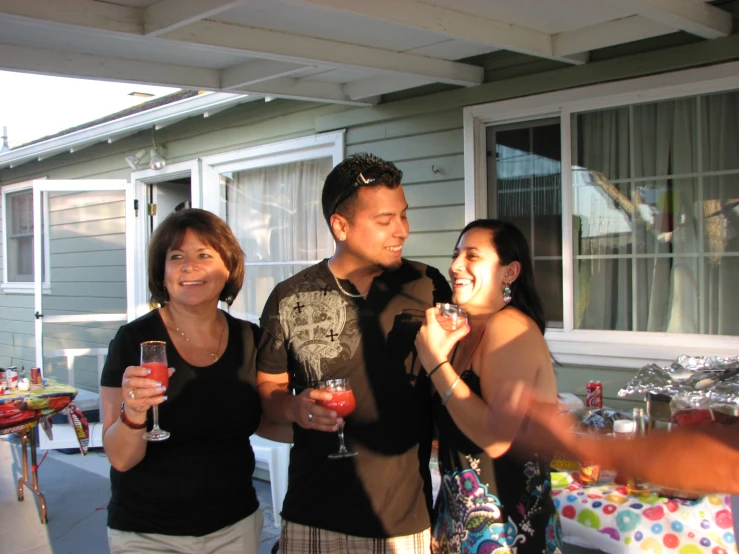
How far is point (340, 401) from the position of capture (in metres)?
1.93

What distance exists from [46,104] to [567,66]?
102 ft

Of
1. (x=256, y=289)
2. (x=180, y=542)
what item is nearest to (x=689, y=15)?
(x=180, y=542)

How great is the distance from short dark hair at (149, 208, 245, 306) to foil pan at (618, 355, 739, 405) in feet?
6.08

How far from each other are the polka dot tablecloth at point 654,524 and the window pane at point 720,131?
1.92 m

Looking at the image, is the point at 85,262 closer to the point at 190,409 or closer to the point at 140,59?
the point at 140,59

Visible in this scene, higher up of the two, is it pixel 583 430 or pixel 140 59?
pixel 140 59

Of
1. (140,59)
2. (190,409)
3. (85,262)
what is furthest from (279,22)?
(85,262)

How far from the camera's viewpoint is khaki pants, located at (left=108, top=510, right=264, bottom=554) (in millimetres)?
2002

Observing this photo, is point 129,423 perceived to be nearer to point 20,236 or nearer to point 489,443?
point 489,443

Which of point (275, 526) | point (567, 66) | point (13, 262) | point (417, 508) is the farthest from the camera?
point (13, 262)

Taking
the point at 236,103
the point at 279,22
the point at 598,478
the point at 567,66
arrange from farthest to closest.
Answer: the point at 236,103 < the point at 567,66 < the point at 279,22 < the point at 598,478

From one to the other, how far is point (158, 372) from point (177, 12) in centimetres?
197

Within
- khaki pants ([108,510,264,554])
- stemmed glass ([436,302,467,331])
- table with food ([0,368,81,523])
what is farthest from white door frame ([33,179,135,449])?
stemmed glass ([436,302,467,331])

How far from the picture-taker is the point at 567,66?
3932 mm
